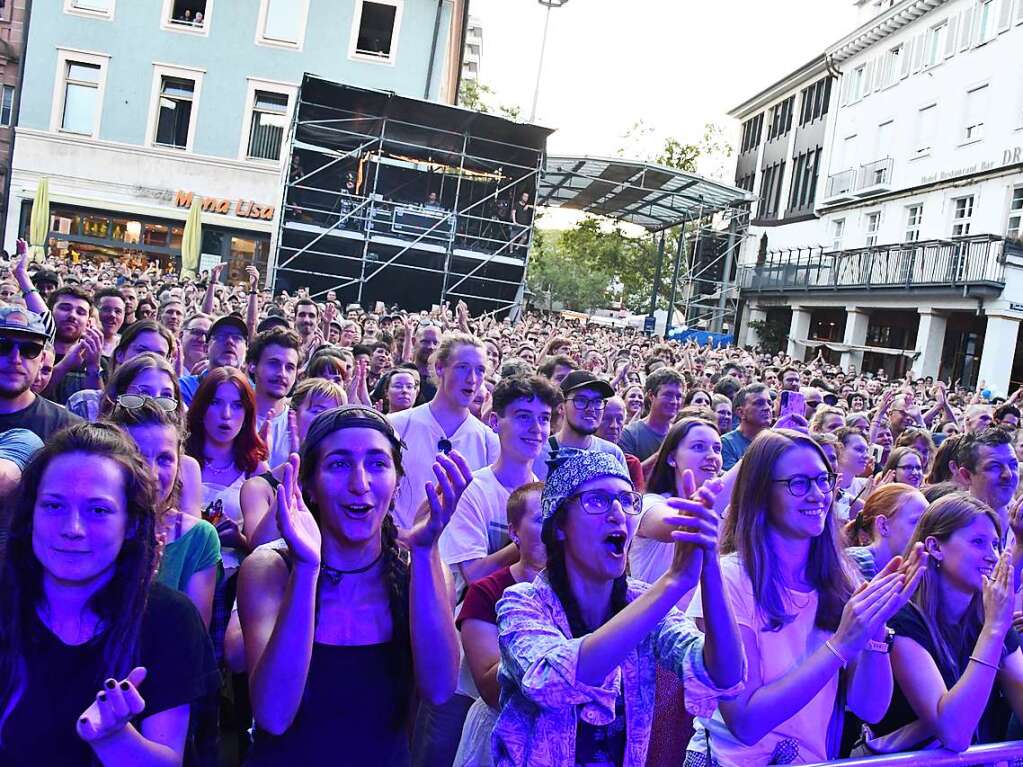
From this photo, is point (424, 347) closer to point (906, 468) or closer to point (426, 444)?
point (426, 444)

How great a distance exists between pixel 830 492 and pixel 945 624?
631mm

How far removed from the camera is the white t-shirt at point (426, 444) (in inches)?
182

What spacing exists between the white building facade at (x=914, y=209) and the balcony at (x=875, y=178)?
5cm

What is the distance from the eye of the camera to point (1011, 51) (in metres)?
24.8

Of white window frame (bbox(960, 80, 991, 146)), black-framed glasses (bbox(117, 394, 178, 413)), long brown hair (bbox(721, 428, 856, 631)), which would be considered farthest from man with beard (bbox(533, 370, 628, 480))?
white window frame (bbox(960, 80, 991, 146))

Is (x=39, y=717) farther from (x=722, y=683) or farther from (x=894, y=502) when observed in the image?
(x=894, y=502)

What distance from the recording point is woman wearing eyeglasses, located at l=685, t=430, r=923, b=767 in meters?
2.44

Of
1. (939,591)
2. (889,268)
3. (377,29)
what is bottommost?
(939,591)

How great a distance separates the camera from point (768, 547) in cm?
282

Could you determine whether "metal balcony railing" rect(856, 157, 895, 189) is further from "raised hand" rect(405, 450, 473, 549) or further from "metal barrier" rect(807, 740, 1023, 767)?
"raised hand" rect(405, 450, 473, 549)

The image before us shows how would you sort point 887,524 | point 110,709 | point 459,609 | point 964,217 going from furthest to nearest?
point 964,217 → point 887,524 → point 459,609 → point 110,709

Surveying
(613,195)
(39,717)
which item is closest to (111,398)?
(39,717)

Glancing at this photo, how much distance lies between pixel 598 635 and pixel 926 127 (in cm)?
3101

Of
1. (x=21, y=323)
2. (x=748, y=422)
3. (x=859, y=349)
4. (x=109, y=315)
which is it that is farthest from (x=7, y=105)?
(x=748, y=422)
